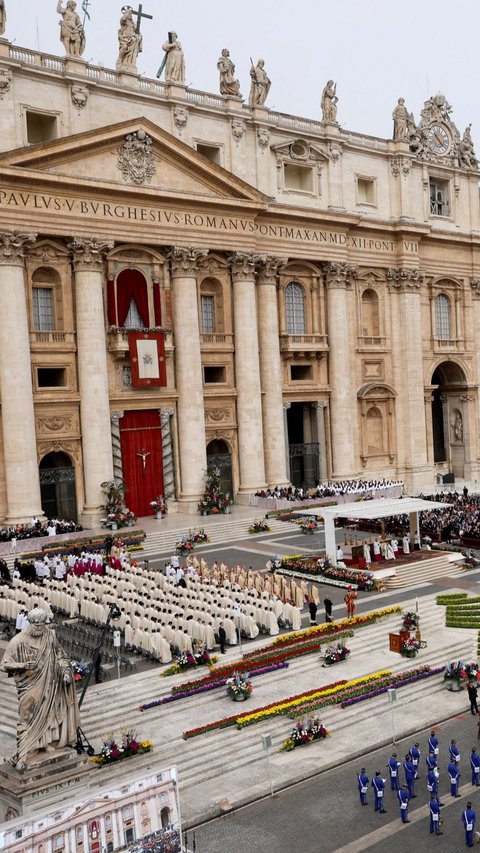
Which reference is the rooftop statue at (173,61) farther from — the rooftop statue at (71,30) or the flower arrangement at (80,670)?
the flower arrangement at (80,670)

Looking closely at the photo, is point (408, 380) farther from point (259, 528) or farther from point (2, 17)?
point (2, 17)

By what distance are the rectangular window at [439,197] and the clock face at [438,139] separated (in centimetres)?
252

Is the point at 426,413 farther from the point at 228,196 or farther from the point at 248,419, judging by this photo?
the point at 228,196

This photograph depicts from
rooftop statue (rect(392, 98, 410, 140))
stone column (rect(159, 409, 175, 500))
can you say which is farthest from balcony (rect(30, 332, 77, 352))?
rooftop statue (rect(392, 98, 410, 140))

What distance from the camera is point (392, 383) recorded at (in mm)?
64812

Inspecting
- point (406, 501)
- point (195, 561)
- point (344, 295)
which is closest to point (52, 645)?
point (195, 561)

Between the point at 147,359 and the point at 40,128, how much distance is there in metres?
14.6

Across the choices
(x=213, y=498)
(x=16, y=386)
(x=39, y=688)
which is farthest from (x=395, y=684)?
(x=16, y=386)

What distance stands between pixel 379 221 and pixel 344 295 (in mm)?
6723

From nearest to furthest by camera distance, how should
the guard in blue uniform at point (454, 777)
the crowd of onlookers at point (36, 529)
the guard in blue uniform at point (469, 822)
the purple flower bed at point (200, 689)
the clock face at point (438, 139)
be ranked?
the guard in blue uniform at point (469, 822) → the guard in blue uniform at point (454, 777) → the purple flower bed at point (200, 689) → the crowd of onlookers at point (36, 529) → the clock face at point (438, 139)

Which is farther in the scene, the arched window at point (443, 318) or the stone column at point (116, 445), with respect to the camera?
the arched window at point (443, 318)

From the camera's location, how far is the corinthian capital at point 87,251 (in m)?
48.1

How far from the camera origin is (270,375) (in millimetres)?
56938

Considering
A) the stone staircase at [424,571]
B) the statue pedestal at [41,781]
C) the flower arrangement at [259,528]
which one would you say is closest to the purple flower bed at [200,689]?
the statue pedestal at [41,781]
